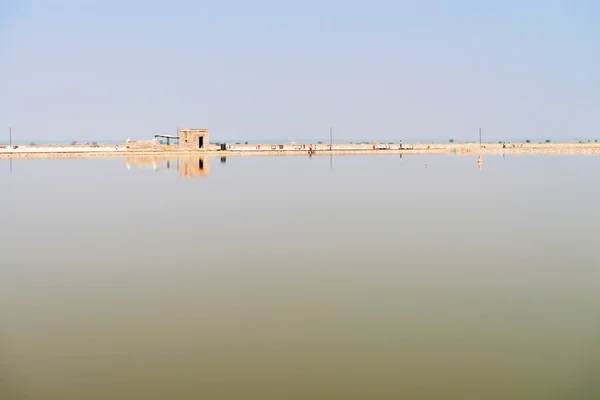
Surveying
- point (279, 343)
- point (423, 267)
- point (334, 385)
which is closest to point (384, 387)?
point (334, 385)

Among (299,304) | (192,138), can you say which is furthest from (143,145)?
(299,304)

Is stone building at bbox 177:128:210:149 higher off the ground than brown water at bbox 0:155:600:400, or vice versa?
stone building at bbox 177:128:210:149

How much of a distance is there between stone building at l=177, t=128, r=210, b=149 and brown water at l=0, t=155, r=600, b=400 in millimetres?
45880

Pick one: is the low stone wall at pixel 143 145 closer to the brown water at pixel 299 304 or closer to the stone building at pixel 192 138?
the stone building at pixel 192 138

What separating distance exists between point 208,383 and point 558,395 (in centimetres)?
Answer: 408

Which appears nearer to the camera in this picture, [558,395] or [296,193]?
[558,395]

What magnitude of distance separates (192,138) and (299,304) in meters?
59.4

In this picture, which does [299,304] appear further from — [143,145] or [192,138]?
[143,145]

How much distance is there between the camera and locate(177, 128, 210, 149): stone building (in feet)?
221

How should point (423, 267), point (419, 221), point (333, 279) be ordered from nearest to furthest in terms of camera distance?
1. point (333, 279)
2. point (423, 267)
3. point (419, 221)

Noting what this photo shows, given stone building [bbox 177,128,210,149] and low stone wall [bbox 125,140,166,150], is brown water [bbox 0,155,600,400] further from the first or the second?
low stone wall [bbox 125,140,166,150]

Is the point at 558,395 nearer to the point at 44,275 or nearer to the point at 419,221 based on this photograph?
the point at 44,275

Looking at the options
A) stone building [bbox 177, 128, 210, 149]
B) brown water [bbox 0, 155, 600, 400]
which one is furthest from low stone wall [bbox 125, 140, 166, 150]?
brown water [bbox 0, 155, 600, 400]

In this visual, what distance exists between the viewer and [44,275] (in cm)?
1256
